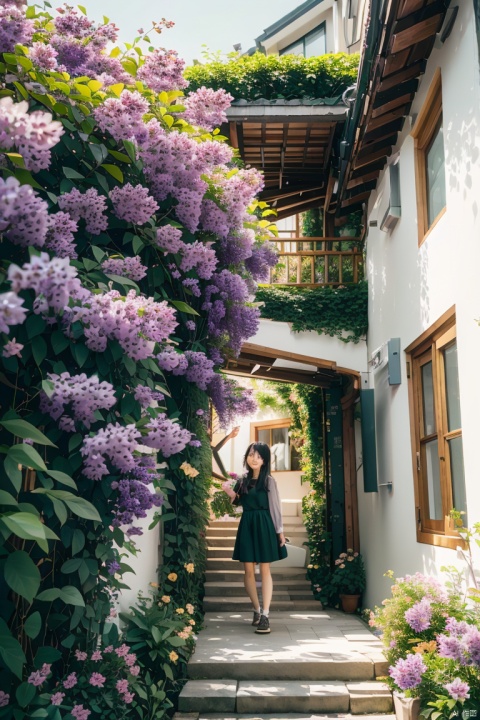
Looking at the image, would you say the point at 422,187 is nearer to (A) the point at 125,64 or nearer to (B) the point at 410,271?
(B) the point at 410,271

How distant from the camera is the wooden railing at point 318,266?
7.90m

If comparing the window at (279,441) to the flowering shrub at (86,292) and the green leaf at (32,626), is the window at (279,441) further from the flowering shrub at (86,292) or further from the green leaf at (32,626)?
the green leaf at (32,626)

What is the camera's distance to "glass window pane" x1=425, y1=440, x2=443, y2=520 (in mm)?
4750

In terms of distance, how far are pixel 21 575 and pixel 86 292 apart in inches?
35.3

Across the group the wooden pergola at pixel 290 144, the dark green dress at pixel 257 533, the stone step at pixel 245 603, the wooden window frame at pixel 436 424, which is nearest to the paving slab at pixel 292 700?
the wooden window frame at pixel 436 424

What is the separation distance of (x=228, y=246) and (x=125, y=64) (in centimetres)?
116

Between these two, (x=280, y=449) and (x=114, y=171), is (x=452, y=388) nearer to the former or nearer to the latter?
(x=114, y=171)

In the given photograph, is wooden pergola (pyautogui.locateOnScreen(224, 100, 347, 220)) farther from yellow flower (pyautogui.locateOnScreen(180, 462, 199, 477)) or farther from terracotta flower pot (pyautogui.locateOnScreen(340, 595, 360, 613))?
terracotta flower pot (pyautogui.locateOnScreen(340, 595, 360, 613))

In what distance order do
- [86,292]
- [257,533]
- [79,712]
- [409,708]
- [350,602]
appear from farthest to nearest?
[350,602], [257,533], [409,708], [79,712], [86,292]

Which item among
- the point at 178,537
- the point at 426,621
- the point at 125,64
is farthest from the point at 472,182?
the point at 178,537

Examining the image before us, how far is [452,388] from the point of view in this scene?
4.45 metres

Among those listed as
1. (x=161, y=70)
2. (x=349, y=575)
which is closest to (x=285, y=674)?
(x=349, y=575)

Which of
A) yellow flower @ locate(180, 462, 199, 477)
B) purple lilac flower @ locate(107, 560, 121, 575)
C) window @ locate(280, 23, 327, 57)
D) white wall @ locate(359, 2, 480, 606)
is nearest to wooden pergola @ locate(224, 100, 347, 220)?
white wall @ locate(359, 2, 480, 606)

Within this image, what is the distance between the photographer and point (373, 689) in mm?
4617
